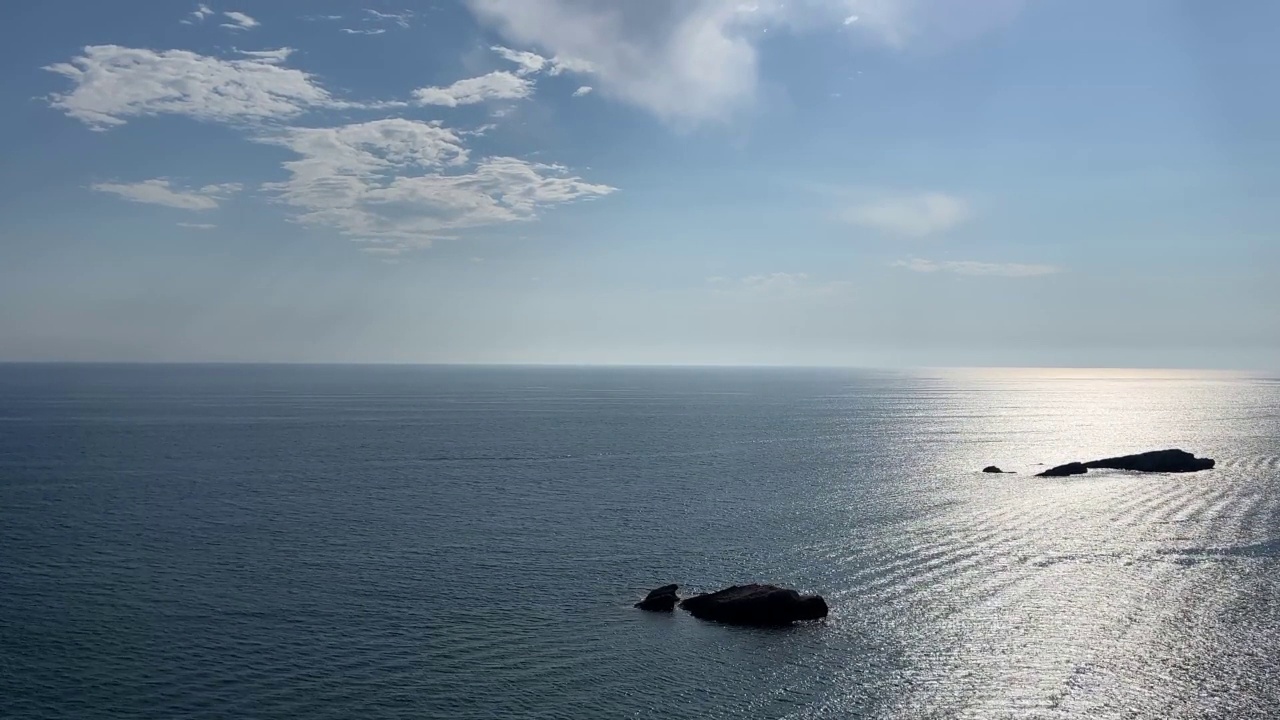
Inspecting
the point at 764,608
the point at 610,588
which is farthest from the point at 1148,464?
the point at 610,588

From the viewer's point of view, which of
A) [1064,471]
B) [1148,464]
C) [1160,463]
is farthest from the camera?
[1148,464]

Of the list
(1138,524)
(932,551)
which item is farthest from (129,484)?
(1138,524)

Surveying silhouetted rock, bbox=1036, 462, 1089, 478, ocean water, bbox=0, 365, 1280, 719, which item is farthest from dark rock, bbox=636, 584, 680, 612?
silhouetted rock, bbox=1036, 462, 1089, 478

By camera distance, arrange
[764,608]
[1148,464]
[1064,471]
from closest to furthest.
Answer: [764,608] < [1064,471] < [1148,464]

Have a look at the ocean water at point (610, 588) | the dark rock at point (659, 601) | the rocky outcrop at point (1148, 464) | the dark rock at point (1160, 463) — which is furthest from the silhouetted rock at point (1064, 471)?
the dark rock at point (659, 601)

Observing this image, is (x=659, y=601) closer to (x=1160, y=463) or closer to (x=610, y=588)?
(x=610, y=588)

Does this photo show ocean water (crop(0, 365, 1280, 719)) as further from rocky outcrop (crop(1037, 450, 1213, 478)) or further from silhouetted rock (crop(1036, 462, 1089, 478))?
rocky outcrop (crop(1037, 450, 1213, 478))

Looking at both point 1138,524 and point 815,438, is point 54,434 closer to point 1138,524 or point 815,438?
point 815,438
